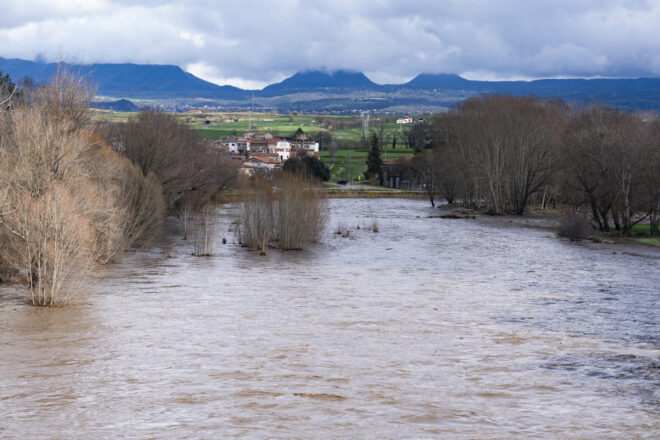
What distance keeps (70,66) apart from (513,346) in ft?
90.9

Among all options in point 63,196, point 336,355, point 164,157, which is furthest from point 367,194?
point 336,355

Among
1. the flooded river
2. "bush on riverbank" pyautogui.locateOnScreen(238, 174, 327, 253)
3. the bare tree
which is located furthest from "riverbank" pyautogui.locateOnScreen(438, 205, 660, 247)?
"bush on riverbank" pyautogui.locateOnScreen(238, 174, 327, 253)

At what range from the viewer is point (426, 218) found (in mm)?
69500

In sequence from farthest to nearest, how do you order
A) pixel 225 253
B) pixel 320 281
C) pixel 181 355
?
pixel 225 253, pixel 320 281, pixel 181 355

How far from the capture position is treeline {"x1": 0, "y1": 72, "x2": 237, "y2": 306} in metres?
22.6

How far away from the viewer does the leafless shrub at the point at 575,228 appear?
49.2m

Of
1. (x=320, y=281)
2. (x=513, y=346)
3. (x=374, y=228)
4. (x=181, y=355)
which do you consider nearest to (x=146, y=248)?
(x=320, y=281)

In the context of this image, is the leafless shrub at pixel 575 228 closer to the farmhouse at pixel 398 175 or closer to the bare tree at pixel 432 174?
the bare tree at pixel 432 174

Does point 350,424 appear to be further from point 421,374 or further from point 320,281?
point 320,281

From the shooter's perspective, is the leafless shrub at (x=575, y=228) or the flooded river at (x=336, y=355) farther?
the leafless shrub at (x=575, y=228)

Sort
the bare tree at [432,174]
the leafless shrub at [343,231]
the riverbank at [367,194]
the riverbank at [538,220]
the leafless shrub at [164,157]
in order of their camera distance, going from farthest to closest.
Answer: the riverbank at [367,194] → the bare tree at [432,174] → the leafless shrub at [164,157] → the leafless shrub at [343,231] → the riverbank at [538,220]

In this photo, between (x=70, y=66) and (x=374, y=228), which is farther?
(x=374, y=228)

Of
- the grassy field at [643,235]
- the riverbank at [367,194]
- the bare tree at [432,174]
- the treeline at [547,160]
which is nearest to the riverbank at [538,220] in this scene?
the grassy field at [643,235]

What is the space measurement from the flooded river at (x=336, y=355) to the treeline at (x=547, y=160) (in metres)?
19.4
